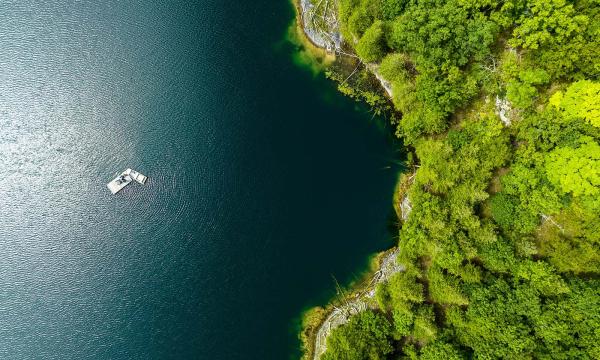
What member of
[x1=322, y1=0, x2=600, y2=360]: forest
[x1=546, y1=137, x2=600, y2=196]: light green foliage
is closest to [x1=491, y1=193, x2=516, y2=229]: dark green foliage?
[x1=322, y1=0, x2=600, y2=360]: forest

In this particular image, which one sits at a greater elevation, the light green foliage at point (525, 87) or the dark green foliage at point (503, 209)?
the light green foliage at point (525, 87)

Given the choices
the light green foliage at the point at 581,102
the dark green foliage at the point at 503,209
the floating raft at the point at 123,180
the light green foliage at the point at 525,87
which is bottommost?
the dark green foliage at the point at 503,209

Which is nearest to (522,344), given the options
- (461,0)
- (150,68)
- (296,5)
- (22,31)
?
(461,0)

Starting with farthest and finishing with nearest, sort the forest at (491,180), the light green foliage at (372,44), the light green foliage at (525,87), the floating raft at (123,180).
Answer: the floating raft at (123,180) → the light green foliage at (372,44) → the light green foliage at (525,87) → the forest at (491,180)

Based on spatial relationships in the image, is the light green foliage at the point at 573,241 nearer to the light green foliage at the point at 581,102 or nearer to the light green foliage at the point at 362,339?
the light green foliage at the point at 581,102

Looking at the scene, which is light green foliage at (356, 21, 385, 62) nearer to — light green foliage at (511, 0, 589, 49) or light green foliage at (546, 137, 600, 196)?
light green foliage at (511, 0, 589, 49)

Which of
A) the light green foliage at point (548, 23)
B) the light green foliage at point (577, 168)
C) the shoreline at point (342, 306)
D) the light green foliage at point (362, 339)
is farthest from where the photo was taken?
the shoreline at point (342, 306)

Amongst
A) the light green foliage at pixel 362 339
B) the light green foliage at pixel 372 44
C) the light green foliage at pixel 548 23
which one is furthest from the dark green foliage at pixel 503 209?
the light green foliage at pixel 372 44

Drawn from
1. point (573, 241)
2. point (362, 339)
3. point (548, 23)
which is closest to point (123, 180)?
point (362, 339)

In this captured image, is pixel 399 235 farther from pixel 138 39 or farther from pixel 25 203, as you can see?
pixel 25 203
